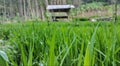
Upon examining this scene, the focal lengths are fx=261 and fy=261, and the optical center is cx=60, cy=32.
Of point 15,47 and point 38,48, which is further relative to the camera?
point 15,47

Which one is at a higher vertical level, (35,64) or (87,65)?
(87,65)

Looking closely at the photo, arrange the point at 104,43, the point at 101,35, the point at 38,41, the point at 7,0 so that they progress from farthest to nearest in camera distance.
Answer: the point at 7,0 < the point at 38,41 < the point at 101,35 < the point at 104,43

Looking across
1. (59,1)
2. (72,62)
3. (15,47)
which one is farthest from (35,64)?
(59,1)

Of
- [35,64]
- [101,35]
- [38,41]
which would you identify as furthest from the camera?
[38,41]

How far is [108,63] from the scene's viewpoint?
1.02 metres

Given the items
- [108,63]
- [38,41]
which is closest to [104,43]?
[108,63]

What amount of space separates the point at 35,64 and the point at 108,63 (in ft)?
1.07

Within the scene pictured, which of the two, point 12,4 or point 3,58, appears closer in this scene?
point 3,58

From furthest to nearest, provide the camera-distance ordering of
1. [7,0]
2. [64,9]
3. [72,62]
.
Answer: [7,0], [64,9], [72,62]

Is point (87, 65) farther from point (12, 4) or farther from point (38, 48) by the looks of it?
point (12, 4)

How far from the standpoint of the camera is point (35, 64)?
45.3 inches

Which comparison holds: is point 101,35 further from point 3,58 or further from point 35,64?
point 3,58

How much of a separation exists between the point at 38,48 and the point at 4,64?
771mm

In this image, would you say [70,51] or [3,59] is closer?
[3,59]
